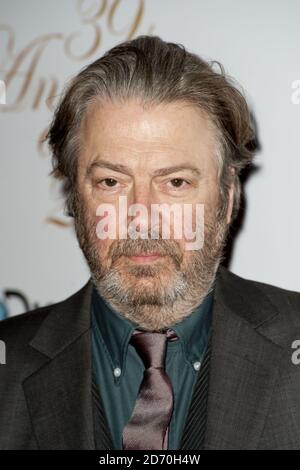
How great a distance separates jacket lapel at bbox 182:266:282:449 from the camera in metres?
1.32

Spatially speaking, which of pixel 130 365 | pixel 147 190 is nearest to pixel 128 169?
pixel 147 190

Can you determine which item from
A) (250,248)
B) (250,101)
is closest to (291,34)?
(250,101)

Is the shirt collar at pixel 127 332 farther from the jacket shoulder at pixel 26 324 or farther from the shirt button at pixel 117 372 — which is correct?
the jacket shoulder at pixel 26 324

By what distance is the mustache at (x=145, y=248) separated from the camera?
1358 mm

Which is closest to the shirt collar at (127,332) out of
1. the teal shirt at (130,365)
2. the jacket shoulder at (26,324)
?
the teal shirt at (130,365)

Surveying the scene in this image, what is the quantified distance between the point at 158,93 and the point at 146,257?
1.12 ft

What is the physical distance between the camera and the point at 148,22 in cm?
181

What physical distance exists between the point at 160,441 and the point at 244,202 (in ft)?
2.28

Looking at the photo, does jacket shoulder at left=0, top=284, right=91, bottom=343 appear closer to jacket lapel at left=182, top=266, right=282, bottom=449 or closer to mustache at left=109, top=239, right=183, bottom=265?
mustache at left=109, top=239, right=183, bottom=265

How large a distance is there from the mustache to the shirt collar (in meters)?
0.15

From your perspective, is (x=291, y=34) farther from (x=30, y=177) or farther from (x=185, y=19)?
(x=30, y=177)

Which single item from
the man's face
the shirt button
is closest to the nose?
the man's face

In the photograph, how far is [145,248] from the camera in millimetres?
1359

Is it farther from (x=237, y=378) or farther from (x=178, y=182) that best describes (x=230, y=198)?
(x=237, y=378)
